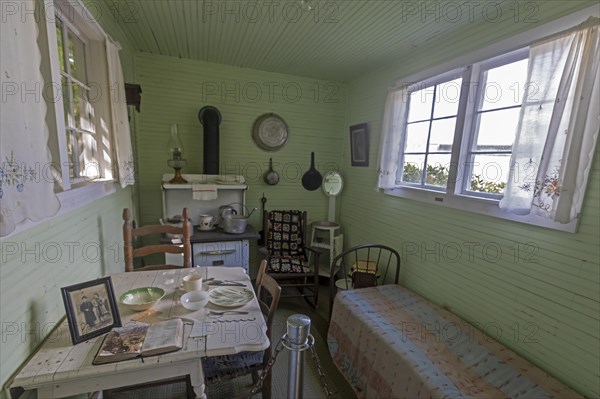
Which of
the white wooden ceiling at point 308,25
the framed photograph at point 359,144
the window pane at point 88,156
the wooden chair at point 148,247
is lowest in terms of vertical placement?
the wooden chair at point 148,247

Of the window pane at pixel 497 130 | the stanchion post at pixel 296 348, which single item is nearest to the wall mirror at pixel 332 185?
the window pane at pixel 497 130

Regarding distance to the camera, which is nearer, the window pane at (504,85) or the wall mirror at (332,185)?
the window pane at (504,85)

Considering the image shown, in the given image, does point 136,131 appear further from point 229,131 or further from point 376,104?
point 376,104

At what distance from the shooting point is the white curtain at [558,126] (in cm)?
131

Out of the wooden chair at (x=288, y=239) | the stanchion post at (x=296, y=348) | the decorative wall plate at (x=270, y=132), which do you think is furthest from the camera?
the decorative wall plate at (x=270, y=132)

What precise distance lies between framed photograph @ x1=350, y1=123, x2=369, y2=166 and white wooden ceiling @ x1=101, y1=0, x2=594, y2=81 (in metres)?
0.66

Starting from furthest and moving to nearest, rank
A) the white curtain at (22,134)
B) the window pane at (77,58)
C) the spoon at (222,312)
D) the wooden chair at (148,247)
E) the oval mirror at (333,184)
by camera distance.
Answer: the oval mirror at (333,184), the wooden chair at (148,247), the window pane at (77,58), the spoon at (222,312), the white curtain at (22,134)

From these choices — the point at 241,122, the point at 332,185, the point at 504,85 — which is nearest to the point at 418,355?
the point at 504,85

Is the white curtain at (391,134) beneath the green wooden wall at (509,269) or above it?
above

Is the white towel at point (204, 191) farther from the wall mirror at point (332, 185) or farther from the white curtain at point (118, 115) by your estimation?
the wall mirror at point (332, 185)

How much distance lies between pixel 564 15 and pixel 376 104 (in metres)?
1.63

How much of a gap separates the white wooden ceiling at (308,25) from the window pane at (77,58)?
449mm

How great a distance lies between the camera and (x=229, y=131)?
3.16 m

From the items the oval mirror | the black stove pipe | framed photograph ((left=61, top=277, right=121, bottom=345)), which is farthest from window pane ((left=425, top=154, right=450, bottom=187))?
framed photograph ((left=61, top=277, right=121, bottom=345))
